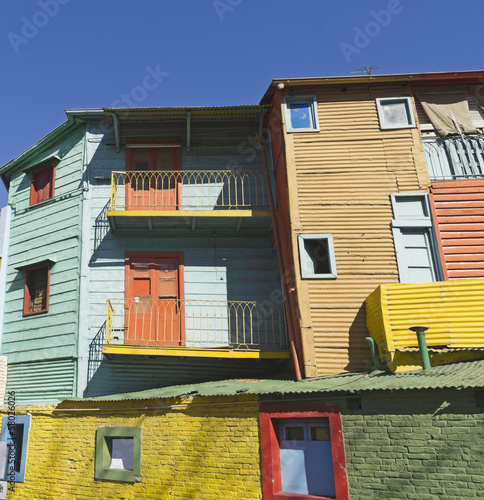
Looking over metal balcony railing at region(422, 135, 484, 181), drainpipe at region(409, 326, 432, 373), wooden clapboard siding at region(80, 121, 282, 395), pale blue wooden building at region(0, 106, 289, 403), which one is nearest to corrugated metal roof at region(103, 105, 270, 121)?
pale blue wooden building at region(0, 106, 289, 403)

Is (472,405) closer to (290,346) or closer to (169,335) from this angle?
(290,346)

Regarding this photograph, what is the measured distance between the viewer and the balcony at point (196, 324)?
1179 cm

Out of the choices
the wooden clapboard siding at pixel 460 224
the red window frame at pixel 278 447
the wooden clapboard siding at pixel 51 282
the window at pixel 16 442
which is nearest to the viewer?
the red window frame at pixel 278 447

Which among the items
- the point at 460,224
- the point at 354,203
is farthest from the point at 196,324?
the point at 460,224

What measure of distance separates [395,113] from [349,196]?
2.67 metres

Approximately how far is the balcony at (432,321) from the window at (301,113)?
4661 millimetres

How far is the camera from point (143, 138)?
13.8 metres

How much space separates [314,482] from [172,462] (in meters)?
2.73

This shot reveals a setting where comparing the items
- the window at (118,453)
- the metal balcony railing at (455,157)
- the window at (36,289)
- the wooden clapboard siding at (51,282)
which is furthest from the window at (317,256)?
the window at (36,289)

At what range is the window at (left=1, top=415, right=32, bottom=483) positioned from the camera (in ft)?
36.0

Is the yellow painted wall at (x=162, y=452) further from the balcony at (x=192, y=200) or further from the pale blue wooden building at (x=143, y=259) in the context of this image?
the balcony at (x=192, y=200)

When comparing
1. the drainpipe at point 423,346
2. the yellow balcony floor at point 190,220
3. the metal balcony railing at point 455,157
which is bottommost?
the drainpipe at point 423,346

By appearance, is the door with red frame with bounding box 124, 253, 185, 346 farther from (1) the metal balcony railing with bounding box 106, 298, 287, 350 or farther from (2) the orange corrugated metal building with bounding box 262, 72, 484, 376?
(2) the orange corrugated metal building with bounding box 262, 72, 484, 376

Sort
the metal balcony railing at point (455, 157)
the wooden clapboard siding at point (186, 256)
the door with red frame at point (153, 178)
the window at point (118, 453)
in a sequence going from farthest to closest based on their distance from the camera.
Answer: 1. the door with red frame at point (153, 178)
2. the wooden clapboard siding at point (186, 256)
3. the metal balcony railing at point (455, 157)
4. the window at point (118, 453)
